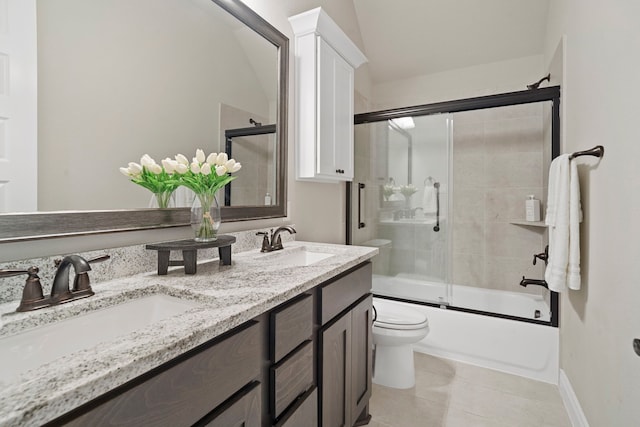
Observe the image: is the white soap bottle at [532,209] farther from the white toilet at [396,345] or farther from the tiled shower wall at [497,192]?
the white toilet at [396,345]

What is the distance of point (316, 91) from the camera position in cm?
201

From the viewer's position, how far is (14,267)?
831mm

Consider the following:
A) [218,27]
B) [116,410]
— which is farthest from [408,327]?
[218,27]

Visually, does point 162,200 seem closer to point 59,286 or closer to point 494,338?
point 59,286

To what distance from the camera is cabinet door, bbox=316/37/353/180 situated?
6.68ft

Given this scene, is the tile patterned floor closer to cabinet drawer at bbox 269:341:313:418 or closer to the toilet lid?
the toilet lid

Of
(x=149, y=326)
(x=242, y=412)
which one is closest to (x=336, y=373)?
(x=242, y=412)

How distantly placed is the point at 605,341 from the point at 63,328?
6.23ft

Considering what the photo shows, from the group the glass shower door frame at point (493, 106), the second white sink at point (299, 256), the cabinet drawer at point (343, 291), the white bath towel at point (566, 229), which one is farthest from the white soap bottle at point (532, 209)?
the second white sink at point (299, 256)

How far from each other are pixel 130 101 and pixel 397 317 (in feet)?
6.13

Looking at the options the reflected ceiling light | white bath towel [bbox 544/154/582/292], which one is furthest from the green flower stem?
the reflected ceiling light

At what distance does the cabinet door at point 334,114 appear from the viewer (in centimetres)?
204

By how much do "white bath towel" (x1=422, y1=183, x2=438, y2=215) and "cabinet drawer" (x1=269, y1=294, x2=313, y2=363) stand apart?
2.09 meters

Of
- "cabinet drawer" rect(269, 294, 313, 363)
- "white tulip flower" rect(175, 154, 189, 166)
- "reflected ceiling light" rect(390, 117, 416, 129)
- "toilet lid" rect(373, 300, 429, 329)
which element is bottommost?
"toilet lid" rect(373, 300, 429, 329)
